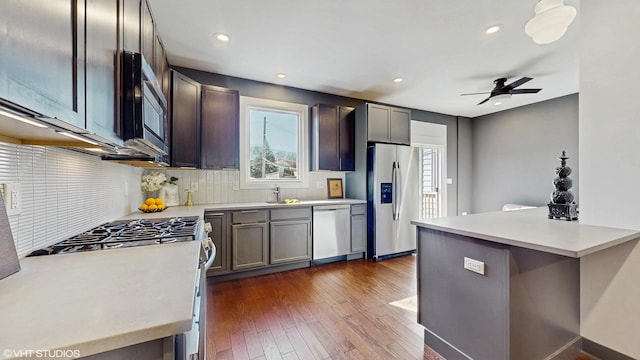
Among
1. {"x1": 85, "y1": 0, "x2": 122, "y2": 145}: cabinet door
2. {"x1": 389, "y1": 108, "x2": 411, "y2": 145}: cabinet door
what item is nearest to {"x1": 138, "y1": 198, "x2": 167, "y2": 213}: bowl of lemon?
{"x1": 85, "y1": 0, "x2": 122, "y2": 145}: cabinet door

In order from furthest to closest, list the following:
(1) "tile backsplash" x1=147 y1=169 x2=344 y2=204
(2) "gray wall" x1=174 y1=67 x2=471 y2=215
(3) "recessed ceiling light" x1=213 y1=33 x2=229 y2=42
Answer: (2) "gray wall" x1=174 y1=67 x2=471 y2=215
(1) "tile backsplash" x1=147 y1=169 x2=344 y2=204
(3) "recessed ceiling light" x1=213 y1=33 x2=229 y2=42

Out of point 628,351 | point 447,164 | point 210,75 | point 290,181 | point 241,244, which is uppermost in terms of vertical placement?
point 210,75

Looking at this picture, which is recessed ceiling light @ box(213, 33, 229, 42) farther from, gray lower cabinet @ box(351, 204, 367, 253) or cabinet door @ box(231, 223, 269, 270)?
gray lower cabinet @ box(351, 204, 367, 253)

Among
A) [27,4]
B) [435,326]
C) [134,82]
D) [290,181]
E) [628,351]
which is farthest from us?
[290,181]

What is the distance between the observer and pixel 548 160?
14.6 ft

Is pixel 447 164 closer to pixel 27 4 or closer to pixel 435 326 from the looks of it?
pixel 435 326

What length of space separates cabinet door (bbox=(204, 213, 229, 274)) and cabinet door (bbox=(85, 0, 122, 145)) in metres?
1.92

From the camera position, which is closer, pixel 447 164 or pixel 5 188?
pixel 5 188

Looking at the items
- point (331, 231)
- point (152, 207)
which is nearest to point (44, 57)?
point (152, 207)

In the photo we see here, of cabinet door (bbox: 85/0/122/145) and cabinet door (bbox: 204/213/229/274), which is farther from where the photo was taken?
cabinet door (bbox: 204/213/229/274)

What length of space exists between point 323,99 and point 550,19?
115 inches

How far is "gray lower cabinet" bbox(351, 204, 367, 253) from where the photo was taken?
12.3 ft

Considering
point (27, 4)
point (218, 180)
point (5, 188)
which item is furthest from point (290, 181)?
point (27, 4)

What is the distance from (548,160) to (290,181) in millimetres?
4569
